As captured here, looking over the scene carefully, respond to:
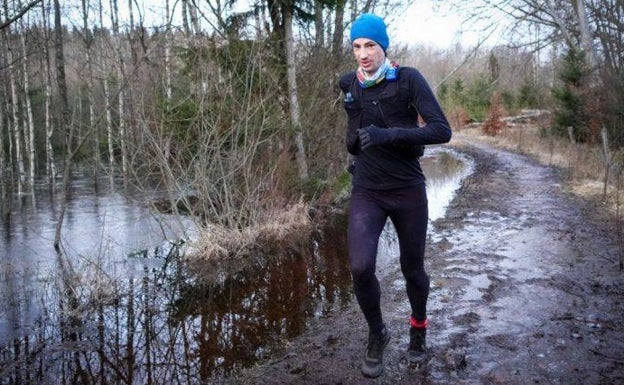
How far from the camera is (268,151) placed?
993cm

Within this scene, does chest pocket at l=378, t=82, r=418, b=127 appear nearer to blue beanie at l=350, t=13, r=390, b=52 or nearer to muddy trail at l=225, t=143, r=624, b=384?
blue beanie at l=350, t=13, r=390, b=52

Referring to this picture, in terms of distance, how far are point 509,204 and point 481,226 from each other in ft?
7.57

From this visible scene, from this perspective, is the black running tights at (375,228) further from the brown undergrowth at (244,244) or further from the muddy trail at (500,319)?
the brown undergrowth at (244,244)

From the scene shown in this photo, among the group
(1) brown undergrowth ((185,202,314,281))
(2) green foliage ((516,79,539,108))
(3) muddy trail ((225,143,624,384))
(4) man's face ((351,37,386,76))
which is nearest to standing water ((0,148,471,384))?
(1) brown undergrowth ((185,202,314,281))

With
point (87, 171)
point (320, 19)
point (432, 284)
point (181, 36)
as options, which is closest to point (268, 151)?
point (181, 36)

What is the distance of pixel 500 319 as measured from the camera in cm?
443

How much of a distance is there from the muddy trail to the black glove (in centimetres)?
157

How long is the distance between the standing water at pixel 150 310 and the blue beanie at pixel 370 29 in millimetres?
2855

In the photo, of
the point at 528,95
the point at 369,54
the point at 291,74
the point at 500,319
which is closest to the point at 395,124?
the point at 369,54

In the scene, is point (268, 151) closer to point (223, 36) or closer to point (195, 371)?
point (223, 36)

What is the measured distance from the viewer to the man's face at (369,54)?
3082 mm

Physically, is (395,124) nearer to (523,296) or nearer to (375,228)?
(375,228)

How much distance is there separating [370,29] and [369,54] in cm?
15

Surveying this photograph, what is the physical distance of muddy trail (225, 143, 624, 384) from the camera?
11.3ft
